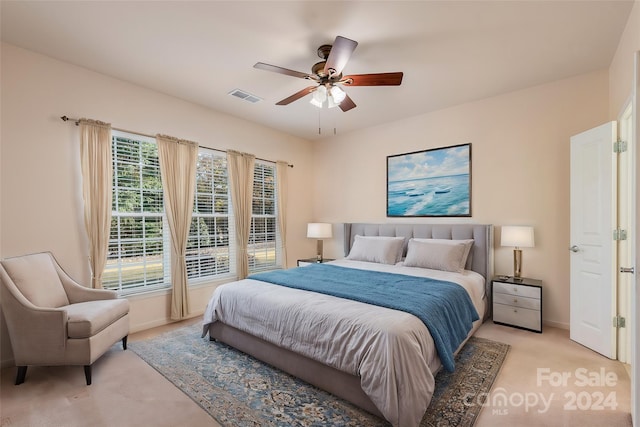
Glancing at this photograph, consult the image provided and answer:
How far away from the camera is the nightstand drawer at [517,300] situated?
10.9 ft

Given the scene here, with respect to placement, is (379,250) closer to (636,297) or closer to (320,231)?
(320,231)

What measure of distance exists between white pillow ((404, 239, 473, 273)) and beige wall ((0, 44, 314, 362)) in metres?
3.20

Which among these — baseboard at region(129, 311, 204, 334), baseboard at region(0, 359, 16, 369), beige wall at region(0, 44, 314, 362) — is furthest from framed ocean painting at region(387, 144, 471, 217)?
baseboard at region(0, 359, 16, 369)

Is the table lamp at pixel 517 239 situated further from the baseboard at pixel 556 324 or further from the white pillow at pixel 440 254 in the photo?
the baseboard at pixel 556 324

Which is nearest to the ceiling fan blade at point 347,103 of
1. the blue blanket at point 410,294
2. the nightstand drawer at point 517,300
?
the blue blanket at point 410,294

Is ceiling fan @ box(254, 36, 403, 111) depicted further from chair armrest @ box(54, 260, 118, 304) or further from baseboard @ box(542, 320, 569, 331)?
baseboard @ box(542, 320, 569, 331)

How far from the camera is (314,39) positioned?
2576 mm

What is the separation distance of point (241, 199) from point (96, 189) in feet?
6.00

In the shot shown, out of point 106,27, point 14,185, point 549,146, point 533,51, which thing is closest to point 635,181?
point 533,51

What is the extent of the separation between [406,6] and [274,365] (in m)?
3.09

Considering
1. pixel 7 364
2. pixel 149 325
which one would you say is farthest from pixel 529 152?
pixel 7 364

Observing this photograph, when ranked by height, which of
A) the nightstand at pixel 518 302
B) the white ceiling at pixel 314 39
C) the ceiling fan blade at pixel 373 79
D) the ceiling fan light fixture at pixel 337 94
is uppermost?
the white ceiling at pixel 314 39

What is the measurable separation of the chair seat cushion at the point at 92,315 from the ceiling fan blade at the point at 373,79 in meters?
2.91

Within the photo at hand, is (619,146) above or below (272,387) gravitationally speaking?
above
